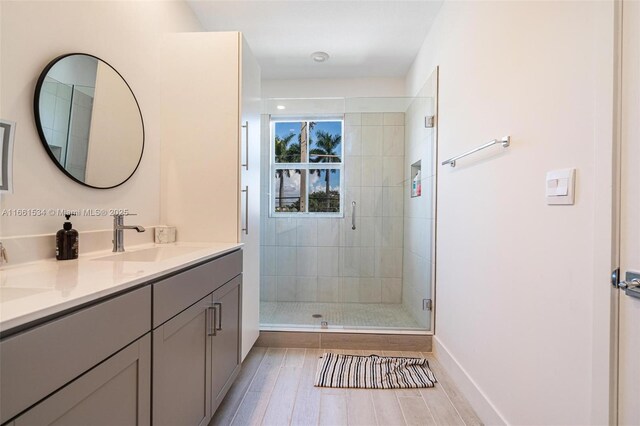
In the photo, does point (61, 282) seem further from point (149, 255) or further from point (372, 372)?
point (372, 372)

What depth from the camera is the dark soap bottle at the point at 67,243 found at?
1252mm

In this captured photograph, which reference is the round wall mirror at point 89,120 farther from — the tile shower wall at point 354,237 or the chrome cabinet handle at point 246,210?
the tile shower wall at point 354,237

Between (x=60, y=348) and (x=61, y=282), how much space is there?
30 centimetres

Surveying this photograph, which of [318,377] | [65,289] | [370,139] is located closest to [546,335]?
[318,377]

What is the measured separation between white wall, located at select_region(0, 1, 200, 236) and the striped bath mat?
5.11ft

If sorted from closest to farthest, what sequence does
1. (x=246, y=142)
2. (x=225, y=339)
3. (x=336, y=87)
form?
(x=225, y=339), (x=246, y=142), (x=336, y=87)

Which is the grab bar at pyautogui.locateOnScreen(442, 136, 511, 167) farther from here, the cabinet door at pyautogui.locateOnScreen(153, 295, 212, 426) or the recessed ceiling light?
the recessed ceiling light

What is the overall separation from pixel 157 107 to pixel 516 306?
2.32 m

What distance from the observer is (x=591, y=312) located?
0.97 metres

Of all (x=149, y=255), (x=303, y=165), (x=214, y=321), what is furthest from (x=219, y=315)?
(x=303, y=165)

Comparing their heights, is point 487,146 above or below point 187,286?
above

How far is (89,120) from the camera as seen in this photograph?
1481 millimetres

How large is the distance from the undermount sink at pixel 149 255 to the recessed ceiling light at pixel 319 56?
2.33 m

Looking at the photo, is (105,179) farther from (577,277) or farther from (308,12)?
(577,277)
